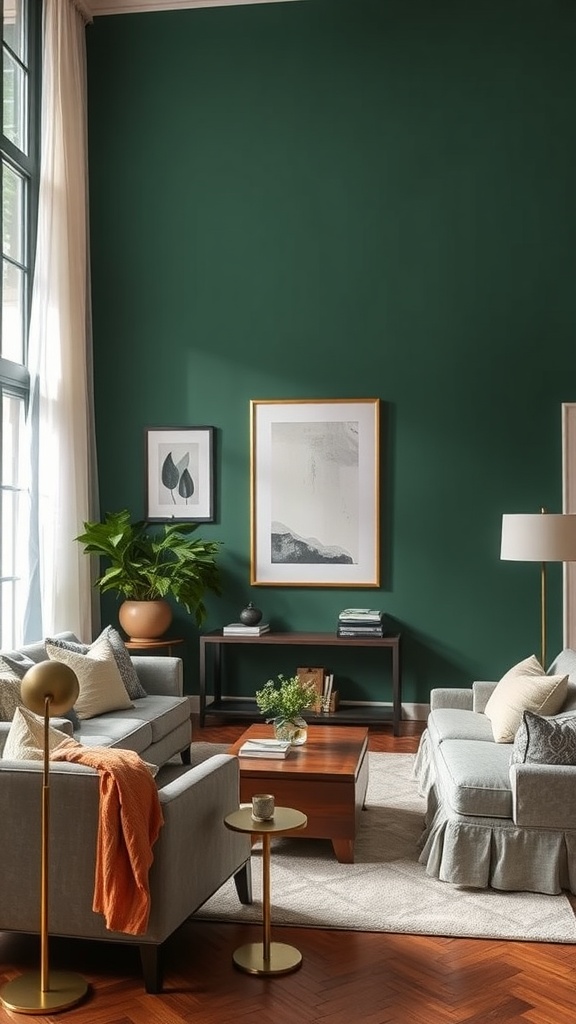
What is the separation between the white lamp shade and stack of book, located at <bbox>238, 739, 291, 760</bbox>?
5.61ft

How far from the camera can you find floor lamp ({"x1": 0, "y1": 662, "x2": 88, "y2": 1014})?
10.3 ft

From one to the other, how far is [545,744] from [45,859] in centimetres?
203

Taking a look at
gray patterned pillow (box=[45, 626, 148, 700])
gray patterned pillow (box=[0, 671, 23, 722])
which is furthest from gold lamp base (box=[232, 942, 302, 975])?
gray patterned pillow (box=[45, 626, 148, 700])

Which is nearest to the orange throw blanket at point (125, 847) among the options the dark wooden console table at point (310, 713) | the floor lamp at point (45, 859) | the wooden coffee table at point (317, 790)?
the floor lamp at point (45, 859)

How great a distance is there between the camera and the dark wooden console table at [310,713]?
7.02 meters

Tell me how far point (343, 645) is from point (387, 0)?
4.76 meters

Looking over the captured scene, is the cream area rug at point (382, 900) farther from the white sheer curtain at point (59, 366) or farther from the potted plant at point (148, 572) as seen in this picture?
the white sheer curtain at point (59, 366)

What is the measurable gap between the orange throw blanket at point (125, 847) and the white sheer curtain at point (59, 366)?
372 centimetres

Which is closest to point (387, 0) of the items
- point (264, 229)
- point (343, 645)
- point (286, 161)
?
point (286, 161)

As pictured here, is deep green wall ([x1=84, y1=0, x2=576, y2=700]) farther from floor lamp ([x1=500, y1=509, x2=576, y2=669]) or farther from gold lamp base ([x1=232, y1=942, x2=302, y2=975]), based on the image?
gold lamp base ([x1=232, y1=942, x2=302, y2=975])

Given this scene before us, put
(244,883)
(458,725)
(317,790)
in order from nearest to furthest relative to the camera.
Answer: (244,883) < (317,790) < (458,725)

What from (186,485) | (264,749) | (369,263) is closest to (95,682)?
(264,749)

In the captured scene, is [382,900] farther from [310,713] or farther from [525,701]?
[310,713]

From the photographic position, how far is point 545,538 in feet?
18.1
